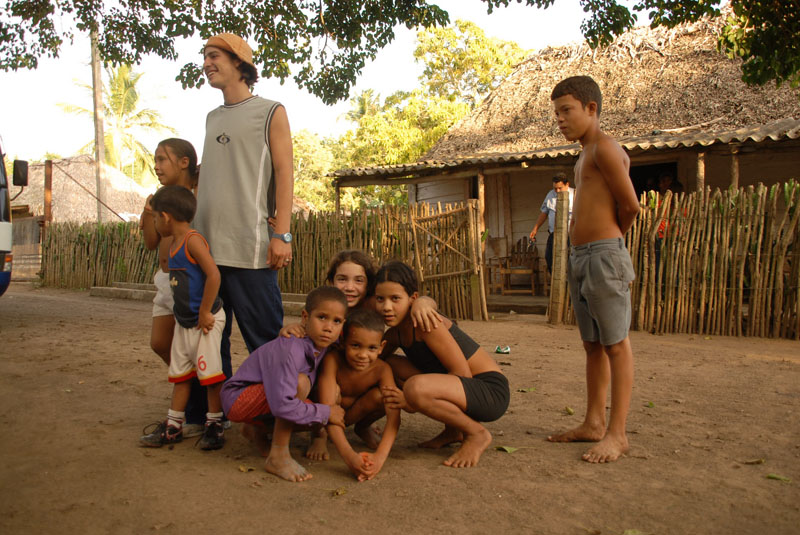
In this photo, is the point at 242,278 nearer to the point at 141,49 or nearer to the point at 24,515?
the point at 24,515

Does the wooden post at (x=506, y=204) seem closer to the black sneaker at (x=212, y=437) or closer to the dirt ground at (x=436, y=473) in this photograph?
the dirt ground at (x=436, y=473)

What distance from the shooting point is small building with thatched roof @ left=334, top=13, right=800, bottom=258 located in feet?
32.9

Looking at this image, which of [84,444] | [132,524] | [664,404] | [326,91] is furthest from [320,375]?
[326,91]

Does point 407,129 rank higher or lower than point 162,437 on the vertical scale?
higher

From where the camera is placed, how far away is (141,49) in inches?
311

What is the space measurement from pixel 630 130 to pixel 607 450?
389 inches

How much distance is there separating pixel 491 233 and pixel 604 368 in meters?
10.3

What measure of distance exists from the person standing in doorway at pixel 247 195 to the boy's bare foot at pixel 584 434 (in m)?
1.40


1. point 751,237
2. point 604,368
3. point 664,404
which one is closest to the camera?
point 604,368

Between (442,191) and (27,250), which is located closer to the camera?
(442,191)

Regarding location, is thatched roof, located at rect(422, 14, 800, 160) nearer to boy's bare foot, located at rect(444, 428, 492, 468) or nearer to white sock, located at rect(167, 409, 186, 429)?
boy's bare foot, located at rect(444, 428, 492, 468)

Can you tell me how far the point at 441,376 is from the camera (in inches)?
103

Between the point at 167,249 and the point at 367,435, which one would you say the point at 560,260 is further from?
the point at 167,249

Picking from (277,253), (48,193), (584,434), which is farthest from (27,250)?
(584,434)
